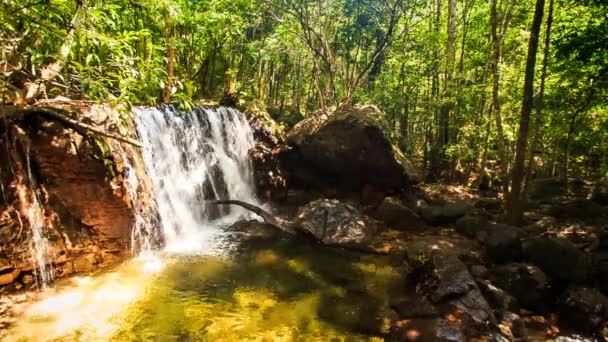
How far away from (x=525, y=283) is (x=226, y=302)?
529 cm

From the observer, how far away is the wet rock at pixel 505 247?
25.7 ft

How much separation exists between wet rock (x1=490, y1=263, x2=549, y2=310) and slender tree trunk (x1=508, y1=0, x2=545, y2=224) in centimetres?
282

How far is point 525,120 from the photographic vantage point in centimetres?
895

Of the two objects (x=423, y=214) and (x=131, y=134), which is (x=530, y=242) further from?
(x=131, y=134)

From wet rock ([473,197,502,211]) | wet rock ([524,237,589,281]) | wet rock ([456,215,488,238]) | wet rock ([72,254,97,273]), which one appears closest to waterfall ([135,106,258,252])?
wet rock ([72,254,97,273])

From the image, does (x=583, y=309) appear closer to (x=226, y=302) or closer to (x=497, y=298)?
(x=497, y=298)

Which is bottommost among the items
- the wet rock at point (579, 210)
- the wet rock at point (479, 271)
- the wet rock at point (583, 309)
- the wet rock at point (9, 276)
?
the wet rock at point (583, 309)

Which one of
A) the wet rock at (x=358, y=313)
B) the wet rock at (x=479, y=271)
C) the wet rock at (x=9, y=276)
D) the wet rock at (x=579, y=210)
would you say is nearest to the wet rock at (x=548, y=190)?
the wet rock at (x=579, y=210)

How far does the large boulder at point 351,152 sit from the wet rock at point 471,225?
2.93 meters

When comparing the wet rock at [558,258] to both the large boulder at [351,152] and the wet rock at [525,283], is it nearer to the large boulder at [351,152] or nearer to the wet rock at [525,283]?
the wet rock at [525,283]

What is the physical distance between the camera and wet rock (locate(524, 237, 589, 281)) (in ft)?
22.6

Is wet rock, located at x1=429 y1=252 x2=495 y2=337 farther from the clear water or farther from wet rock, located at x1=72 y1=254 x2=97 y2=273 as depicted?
wet rock, located at x1=72 y1=254 x2=97 y2=273

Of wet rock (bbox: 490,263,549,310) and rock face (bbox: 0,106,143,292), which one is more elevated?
rock face (bbox: 0,106,143,292)

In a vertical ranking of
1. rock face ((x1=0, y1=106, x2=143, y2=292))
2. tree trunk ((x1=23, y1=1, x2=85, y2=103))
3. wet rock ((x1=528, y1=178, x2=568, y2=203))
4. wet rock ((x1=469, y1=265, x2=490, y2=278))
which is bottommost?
wet rock ((x1=469, y1=265, x2=490, y2=278))
